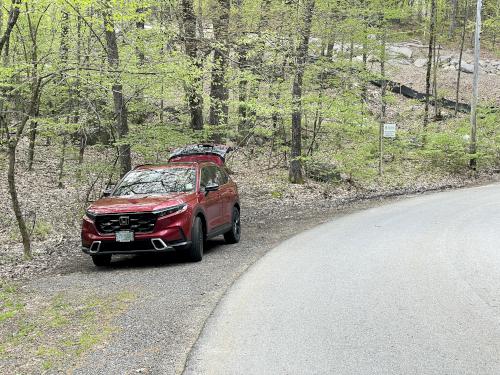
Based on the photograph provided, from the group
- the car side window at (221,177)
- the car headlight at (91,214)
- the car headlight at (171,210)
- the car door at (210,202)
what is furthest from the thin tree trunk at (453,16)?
the car headlight at (91,214)

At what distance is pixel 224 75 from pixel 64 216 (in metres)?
7.35

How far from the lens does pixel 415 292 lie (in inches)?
273

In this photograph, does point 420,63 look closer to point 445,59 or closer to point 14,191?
point 445,59

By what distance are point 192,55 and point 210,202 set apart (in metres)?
7.56

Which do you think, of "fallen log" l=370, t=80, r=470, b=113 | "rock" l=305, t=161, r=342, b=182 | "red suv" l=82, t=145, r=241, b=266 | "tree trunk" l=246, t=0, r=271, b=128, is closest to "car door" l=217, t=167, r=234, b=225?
"red suv" l=82, t=145, r=241, b=266

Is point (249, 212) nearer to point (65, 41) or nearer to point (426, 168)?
point (65, 41)

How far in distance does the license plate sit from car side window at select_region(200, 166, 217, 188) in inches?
77.2

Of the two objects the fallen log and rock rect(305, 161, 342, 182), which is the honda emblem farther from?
the fallen log

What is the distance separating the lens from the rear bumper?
29.0 feet

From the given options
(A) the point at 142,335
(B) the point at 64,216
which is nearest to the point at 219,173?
(B) the point at 64,216

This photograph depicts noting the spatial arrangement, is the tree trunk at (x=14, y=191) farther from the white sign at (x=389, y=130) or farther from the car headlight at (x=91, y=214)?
the white sign at (x=389, y=130)

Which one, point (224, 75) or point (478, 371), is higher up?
point (224, 75)

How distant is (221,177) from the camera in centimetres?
1186

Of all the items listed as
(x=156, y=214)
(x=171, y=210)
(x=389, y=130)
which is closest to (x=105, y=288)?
(x=156, y=214)
